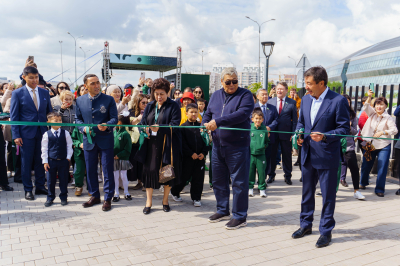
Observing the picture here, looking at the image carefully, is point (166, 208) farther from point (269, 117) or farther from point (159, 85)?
point (269, 117)

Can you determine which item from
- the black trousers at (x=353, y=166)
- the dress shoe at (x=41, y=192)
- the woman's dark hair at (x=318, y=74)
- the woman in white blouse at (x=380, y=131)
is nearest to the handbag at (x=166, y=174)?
the woman's dark hair at (x=318, y=74)

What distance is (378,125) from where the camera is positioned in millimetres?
6121

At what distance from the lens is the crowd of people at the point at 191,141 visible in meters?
3.88

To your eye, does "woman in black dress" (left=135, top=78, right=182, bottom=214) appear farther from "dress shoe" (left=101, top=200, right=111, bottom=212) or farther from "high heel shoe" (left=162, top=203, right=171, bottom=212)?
"dress shoe" (left=101, top=200, right=111, bottom=212)

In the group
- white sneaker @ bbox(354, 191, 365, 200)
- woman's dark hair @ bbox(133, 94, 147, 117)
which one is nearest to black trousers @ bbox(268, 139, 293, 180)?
white sneaker @ bbox(354, 191, 365, 200)

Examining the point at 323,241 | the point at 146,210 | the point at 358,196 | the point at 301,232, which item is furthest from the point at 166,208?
the point at 358,196

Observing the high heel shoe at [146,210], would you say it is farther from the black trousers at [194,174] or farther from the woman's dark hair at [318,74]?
the woman's dark hair at [318,74]

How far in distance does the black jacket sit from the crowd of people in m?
0.02

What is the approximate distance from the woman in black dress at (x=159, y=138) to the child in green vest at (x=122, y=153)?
31.8 inches

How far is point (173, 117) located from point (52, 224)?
7.33ft

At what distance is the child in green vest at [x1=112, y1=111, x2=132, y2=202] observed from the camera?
5516 millimetres

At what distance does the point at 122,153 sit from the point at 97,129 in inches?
32.3

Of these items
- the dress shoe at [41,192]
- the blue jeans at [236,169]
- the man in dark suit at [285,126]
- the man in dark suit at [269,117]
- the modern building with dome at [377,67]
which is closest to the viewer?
the blue jeans at [236,169]

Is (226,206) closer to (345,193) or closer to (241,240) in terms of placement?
(241,240)
